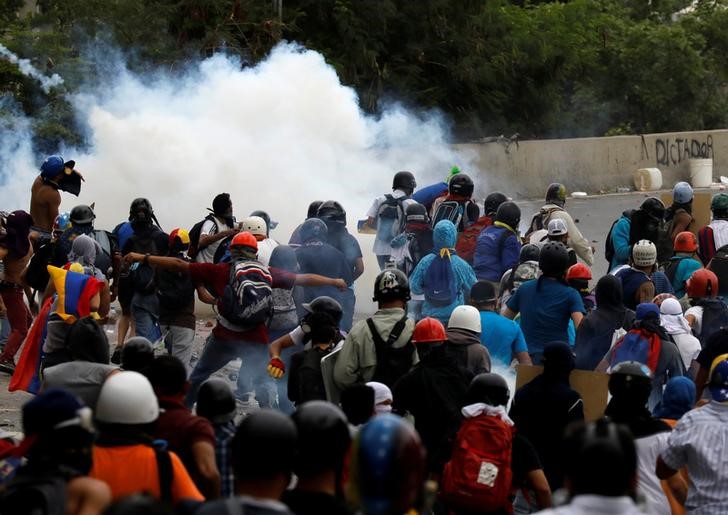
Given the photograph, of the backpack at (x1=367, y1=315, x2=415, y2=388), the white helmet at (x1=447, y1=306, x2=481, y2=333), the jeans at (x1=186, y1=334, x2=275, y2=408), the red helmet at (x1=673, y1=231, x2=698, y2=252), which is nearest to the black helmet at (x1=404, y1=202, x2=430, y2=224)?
the red helmet at (x1=673, y1=231, x2=698, y2=252)

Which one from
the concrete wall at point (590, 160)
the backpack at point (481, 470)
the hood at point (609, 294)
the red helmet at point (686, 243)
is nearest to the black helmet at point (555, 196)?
the red helmet at point (686, 243)

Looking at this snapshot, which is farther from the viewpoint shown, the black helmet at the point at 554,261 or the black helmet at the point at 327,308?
the black helmet at the point at 554,261

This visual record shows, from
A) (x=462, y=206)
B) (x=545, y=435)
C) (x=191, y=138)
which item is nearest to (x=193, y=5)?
(x=191, y=138)

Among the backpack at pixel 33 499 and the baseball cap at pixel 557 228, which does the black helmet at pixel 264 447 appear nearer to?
the backpack at pixel 33 499

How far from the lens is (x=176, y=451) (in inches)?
209

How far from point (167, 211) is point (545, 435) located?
12.2 m

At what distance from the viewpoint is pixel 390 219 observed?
41.0ft

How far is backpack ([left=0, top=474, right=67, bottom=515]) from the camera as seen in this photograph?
415 centimetres

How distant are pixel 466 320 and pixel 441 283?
7.67ft

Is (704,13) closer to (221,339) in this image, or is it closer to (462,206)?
(462,206)

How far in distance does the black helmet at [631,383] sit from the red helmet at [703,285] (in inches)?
133

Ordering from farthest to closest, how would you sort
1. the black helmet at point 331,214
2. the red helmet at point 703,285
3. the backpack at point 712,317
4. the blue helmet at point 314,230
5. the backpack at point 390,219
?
the backpack at point 390,219 → the black helmet at point 331,214 → the blue helmet at point 314,230 → the red helmet at point 703,285 → the backpack at point 712,317

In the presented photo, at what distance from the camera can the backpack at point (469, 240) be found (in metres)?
11.9

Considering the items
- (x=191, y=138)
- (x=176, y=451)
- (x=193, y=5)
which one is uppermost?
(x=193, y=5)
